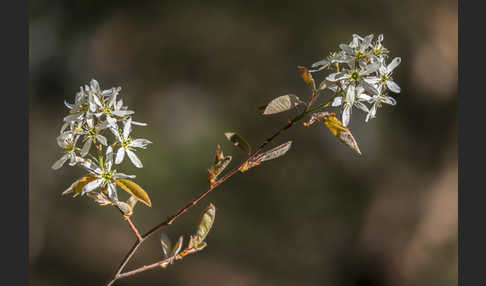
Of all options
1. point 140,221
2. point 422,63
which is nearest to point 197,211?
point 140,221

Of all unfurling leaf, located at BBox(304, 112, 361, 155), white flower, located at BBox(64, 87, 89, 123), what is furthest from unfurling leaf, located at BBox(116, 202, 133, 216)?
unfurling leaf, located at BBox(304, 112, 361, 155)

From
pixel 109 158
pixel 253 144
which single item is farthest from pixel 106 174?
pixel 253 144

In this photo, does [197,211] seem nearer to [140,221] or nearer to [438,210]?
[140,221]

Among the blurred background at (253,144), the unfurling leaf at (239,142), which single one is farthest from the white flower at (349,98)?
the blurred background at (253,144)

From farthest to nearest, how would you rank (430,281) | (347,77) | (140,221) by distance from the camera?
(140,221) < (430,281) < (347,77)

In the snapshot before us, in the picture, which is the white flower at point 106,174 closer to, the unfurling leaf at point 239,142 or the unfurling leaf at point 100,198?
the unfurling leaf at point 100,198

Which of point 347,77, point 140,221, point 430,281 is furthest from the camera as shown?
point 140,221

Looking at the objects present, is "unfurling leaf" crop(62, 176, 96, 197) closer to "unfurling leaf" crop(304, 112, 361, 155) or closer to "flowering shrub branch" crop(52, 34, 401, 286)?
"flowering shrub branch" crop(52, 34, 401, 286)
